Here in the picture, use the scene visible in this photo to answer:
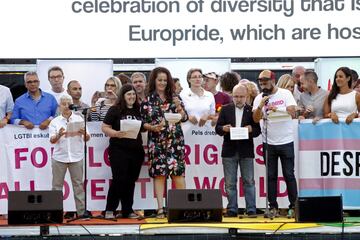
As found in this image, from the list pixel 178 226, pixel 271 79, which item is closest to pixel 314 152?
pixel 271 79

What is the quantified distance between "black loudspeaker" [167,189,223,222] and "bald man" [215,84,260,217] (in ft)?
3.16

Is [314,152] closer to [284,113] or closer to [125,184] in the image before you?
[284,113]

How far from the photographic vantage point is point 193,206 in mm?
11453

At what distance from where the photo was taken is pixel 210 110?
1286 cm

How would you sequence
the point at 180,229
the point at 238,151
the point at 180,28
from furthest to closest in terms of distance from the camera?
the point at 180,28 → the point at 238,151 → the point at 180,229

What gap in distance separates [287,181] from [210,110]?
1431 millimetres

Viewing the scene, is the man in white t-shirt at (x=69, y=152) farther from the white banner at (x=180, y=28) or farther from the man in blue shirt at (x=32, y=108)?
the white banner at (x=180, y=28)

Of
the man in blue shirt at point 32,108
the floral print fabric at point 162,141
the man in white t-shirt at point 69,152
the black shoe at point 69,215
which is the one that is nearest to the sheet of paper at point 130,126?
the floral print fabric at point 162,141

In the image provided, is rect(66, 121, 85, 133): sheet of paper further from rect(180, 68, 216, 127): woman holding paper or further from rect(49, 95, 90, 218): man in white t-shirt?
rect(180, 68, 216, 127): woman holding paper

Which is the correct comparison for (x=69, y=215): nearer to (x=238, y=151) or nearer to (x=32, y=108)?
(x=32, y=108)

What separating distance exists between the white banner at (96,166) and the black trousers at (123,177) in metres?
0.41

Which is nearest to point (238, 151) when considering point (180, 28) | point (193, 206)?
point (193, 206)

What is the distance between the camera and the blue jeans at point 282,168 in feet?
40.7

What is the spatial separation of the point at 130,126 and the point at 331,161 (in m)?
2.81
